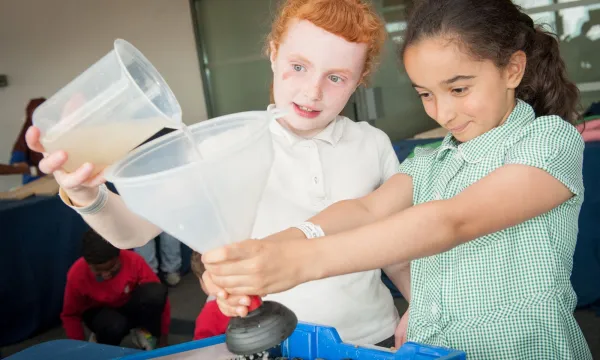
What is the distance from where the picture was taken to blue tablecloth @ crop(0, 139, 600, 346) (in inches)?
137

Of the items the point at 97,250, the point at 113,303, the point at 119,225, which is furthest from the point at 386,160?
the point at 113,303

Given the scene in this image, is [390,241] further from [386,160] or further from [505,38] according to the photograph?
[386,160]

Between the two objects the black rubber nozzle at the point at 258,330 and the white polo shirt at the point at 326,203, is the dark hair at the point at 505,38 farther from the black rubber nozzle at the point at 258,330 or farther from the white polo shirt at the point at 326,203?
the black rubber nozzle at the point at 258,330

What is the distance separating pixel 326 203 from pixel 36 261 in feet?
9.56

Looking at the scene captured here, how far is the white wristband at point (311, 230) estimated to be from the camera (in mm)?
962

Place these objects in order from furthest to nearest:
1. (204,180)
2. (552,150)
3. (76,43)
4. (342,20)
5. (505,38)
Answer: (76,43), (342,20), (505,38), (552,150), (204,180)

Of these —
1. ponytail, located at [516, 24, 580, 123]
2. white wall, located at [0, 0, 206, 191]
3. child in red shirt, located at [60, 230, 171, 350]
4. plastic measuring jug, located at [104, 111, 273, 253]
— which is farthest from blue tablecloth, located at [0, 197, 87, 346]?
ponytail, located at [516, 24, 580, 123]

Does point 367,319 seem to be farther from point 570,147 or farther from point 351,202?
point 570,147

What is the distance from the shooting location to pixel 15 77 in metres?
6.45

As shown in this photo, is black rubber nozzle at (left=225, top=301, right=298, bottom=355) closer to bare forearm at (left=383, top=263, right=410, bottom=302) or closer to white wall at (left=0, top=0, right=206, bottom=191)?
bare forearm at (left=383, top=263, right=410, bottom=302)

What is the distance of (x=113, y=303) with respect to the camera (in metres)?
3.24

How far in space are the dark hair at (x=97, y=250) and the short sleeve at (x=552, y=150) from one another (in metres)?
2.46

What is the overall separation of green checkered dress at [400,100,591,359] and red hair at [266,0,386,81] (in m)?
0.32

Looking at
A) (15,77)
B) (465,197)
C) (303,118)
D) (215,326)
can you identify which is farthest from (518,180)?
(15,77)
